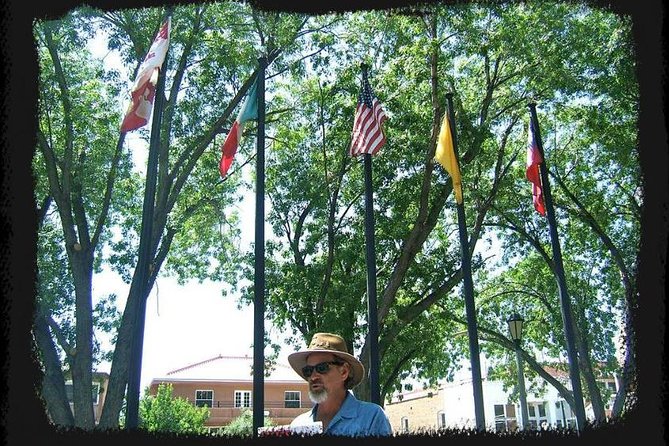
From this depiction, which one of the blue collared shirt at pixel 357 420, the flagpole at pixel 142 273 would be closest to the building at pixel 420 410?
the flagpole at pixel 142 273

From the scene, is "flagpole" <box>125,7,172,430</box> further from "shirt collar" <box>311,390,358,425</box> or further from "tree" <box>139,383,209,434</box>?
"tree" <box>139,383,209,434</box>

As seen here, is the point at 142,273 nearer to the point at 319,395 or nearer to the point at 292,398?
the point at 319,395

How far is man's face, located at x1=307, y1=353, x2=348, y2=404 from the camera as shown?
4457mm

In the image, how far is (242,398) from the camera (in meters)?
45.4

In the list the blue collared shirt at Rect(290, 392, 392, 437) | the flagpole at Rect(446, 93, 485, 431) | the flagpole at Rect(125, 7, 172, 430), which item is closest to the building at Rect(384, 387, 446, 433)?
the flagpole at Rect(446, 93, 485, 431)

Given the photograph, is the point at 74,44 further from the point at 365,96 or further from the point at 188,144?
the point at 365,96

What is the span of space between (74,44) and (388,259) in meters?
10.1

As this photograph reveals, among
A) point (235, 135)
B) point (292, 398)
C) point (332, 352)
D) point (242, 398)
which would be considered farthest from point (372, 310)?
point (292, 398)

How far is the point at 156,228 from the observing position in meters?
13.5

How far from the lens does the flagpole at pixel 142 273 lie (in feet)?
23.5

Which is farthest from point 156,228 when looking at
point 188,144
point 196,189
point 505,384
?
point 505,384

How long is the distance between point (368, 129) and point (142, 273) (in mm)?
4302

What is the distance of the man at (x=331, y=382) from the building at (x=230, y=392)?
134 feet

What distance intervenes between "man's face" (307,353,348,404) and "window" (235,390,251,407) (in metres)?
42.6
